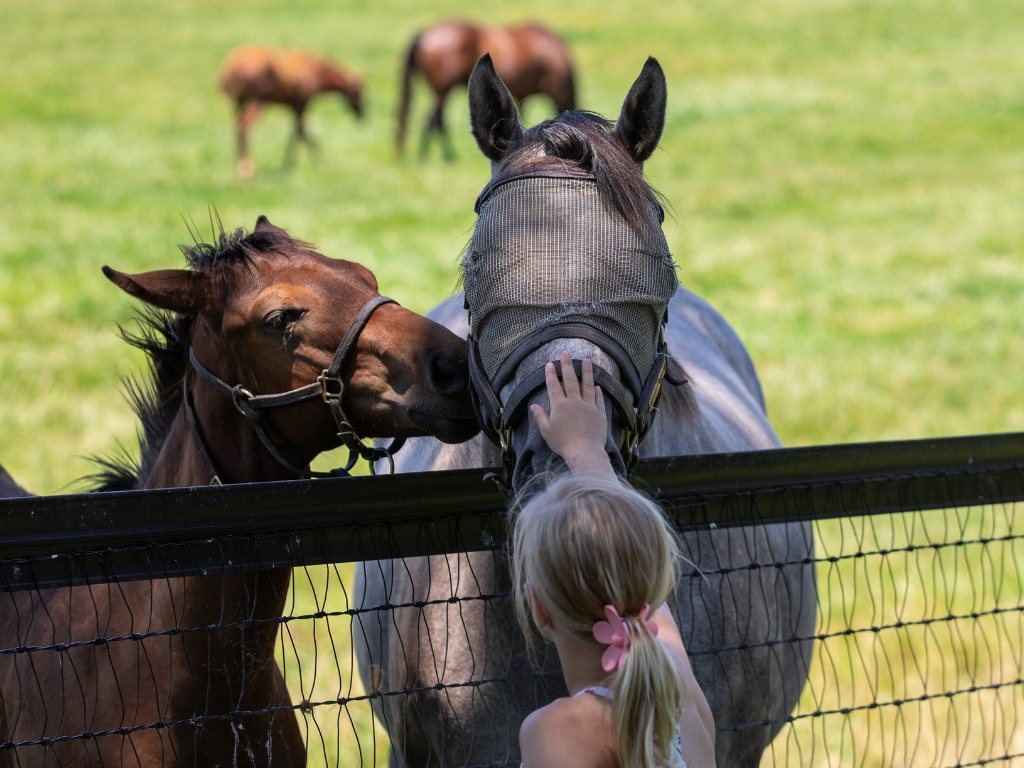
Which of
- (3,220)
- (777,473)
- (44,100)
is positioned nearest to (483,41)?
(44,100)

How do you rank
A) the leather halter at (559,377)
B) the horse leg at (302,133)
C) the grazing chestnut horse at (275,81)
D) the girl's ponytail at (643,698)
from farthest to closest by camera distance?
the grazing chestnut horse at (275,81)
the horse leg at (302,133)
the leather halter at (559,377)
the girl's ponytail at (643,698)

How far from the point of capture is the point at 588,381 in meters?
1.68

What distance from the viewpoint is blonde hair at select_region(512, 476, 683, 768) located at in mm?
1371

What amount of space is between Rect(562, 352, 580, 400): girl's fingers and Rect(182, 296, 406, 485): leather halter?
549 mm

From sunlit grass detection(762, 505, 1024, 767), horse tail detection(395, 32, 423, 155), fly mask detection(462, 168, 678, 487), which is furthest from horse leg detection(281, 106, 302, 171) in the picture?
fly mask detection(462, 168, 678, 487)

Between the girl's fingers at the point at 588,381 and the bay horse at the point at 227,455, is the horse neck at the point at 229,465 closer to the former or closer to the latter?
the bay horse at the point at 227,455

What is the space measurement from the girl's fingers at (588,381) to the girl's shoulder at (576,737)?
0.50 m

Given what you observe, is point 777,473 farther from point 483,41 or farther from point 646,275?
point 483,41

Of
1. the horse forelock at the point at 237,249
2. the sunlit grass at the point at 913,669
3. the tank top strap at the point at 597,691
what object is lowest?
the tank top strap at the point at 597,691

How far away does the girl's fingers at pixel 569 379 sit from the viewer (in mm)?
1659

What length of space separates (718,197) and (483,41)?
6819mm

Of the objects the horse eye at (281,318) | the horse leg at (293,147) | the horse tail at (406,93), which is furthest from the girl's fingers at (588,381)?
the horse tail at (406,93)

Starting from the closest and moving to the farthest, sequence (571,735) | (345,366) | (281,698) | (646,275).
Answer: (571,735) → (646,275) → (345,366) → (281,698)

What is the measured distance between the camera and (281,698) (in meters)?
2.42
